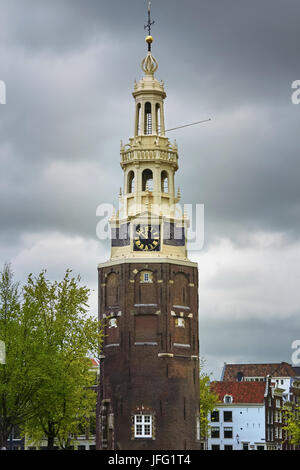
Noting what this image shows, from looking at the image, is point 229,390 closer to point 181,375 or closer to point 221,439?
point 221,439

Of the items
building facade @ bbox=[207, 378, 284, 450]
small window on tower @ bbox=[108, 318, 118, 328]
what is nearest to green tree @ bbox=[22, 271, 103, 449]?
small window on tower @ bbox=[108, 318, 118, 328]

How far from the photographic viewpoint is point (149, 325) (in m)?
69.2

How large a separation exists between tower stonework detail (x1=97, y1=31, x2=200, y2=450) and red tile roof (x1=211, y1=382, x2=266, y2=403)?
2978cm

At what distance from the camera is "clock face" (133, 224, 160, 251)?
71.7 meters

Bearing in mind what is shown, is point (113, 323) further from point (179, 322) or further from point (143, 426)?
point (143, 426)

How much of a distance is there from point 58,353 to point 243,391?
1870 inches

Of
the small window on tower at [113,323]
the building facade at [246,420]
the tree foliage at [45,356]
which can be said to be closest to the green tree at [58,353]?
the tree foliage at [45,356]

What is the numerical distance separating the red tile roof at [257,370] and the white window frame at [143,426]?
59.6m

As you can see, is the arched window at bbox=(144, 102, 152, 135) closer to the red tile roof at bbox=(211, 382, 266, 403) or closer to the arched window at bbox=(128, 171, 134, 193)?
the arched window at bbox=(128, 171, 134, 193)

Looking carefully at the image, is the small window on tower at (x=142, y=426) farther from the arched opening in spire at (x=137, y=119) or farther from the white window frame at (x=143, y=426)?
the arched opening in spire at (x=137, y=119)

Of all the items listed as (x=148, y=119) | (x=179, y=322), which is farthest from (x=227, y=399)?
(x=148, y=119)

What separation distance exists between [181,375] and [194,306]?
605 centimetres

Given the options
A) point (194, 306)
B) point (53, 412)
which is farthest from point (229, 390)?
point (53, 412)

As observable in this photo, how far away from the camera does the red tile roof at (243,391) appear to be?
9888cm
